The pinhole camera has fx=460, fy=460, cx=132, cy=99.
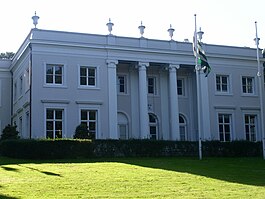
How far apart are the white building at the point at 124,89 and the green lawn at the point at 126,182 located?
13.2 metres

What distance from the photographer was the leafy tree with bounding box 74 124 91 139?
98.3 ft

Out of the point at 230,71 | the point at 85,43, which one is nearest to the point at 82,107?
the point at 85,43

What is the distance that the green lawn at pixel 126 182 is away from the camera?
12688 mm

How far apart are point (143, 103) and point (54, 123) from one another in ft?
22.9

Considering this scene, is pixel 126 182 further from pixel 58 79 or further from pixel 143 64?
pixel 143 64

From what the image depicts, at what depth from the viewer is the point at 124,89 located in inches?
1438

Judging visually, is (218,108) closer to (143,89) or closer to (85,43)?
(143,89)

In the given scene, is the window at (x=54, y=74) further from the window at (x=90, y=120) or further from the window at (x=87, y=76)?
the window at (x=90, y=120)

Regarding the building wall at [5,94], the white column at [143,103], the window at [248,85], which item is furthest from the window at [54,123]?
the window at [248,85]

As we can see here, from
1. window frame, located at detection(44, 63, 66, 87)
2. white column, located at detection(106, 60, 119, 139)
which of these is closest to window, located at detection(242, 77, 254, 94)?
white column, located at detection(106, 60, 119, 139)

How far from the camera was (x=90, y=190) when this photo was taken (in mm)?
13242

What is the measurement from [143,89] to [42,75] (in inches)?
306

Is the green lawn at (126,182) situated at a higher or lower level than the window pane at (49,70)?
lower

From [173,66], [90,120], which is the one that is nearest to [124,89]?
[173,66]
